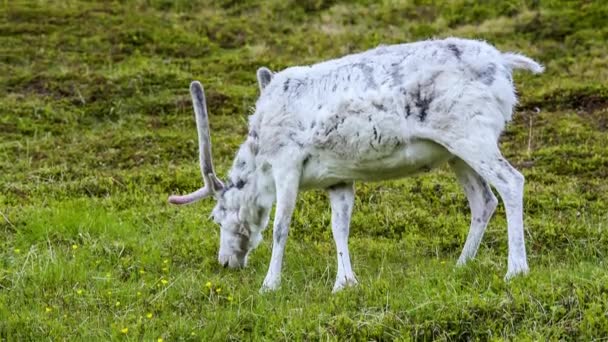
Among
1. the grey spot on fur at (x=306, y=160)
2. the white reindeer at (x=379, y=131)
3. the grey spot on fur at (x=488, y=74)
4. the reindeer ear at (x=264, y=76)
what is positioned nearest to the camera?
the white reindeer at (x=379, y=131)

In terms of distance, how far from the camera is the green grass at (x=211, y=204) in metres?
6.95

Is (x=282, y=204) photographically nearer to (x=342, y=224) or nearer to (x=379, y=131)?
(x=342, y=224)

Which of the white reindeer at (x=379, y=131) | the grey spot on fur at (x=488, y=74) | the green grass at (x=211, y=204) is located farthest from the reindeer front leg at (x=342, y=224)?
the grey spot on fur at (x=488, y=74)

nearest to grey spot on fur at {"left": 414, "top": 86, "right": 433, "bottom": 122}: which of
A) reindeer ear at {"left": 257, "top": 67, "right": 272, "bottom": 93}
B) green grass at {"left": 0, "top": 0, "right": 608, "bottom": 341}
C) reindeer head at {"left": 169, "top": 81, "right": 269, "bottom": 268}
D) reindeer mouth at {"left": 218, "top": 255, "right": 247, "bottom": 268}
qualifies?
green grass at {"left": 0, "top": 0, "right": 608, "bottom": 341}

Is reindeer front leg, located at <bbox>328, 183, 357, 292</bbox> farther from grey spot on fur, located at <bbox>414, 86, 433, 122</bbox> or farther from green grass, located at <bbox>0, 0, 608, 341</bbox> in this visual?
grey spot on fur, located at <bbox>414, 86, 433, 122</bbox>

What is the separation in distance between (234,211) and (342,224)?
1.37m

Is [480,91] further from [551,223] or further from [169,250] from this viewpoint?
[169,250]

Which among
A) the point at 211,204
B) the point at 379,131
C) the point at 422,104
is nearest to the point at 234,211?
the point at 379,131

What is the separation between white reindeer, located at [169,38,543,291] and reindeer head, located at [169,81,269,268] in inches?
0.6

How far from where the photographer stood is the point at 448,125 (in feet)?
25.1

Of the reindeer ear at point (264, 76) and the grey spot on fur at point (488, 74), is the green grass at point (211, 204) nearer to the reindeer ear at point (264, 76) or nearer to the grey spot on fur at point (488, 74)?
the grey spot on fur at point (488, 74)

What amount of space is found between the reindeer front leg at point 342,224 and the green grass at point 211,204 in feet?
0.90

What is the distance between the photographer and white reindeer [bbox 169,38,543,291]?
25.0 ft

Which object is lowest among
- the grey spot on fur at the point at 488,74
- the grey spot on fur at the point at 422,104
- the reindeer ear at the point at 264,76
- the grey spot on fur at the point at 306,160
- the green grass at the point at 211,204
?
the green grass at the point at 211,204
